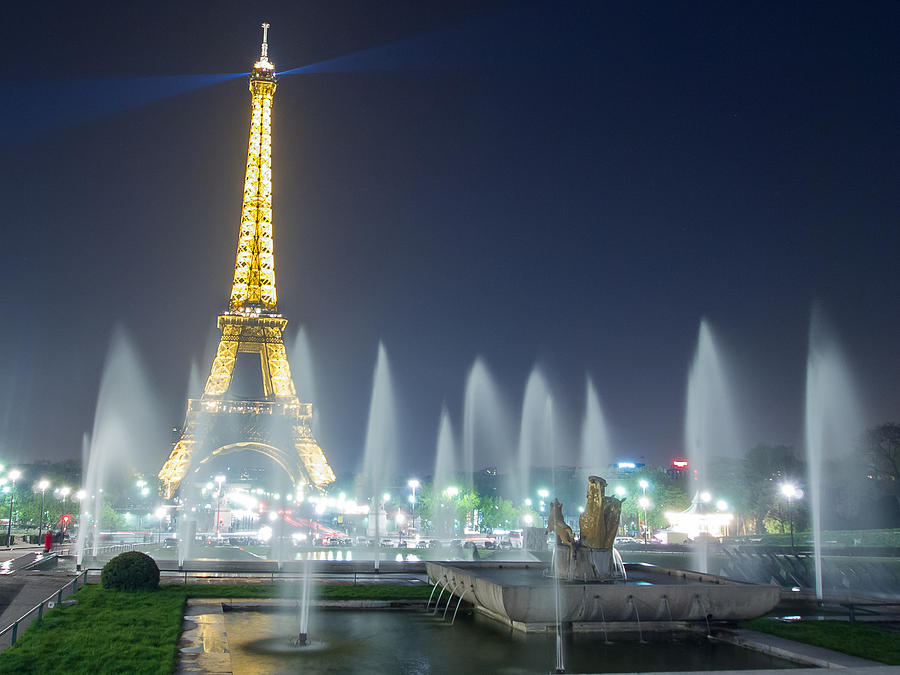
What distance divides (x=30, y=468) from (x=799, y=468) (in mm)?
102398

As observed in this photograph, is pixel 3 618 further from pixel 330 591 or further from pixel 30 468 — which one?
pixel 30 468

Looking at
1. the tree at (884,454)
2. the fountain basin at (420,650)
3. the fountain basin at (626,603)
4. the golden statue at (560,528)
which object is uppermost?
the tree at (884,454)

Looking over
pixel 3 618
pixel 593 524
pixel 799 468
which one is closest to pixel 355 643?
pixel 593 524

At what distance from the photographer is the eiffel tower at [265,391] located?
64.9 metres

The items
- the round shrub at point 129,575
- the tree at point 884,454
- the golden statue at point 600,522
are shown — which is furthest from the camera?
the tree at point 884,454

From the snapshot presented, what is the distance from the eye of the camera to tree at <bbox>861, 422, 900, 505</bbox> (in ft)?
186

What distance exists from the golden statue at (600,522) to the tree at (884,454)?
5065 cm

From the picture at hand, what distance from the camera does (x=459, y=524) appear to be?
63531 millimetres

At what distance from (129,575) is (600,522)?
11427 millimetres

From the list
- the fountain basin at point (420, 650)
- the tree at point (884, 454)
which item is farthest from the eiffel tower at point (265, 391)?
→ the fountain basin at point (420, 650)

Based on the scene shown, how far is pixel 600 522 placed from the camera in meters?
16.3

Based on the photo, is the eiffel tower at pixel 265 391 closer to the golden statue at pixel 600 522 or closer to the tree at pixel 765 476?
the tree at pixel 765 476

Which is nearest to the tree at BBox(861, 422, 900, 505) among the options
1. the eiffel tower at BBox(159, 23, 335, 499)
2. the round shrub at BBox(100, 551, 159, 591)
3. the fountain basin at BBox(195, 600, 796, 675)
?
the eiffel tower at BBox(159, 23, 335, 499)

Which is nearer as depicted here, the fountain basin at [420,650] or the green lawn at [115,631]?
the green lawn at [115,631]
